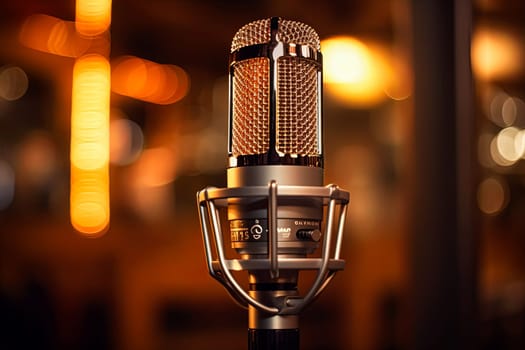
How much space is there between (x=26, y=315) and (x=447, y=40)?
2178mm

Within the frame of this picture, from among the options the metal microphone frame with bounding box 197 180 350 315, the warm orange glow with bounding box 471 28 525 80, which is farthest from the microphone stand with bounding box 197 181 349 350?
the warm orange glow with bounding box 471 28 525 80

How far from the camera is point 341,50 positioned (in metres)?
3.81

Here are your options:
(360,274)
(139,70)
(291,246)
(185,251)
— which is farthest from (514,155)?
(291,246)

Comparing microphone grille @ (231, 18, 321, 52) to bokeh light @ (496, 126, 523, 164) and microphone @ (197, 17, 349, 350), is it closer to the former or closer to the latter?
microphone @ (197, 17, 349, 350)

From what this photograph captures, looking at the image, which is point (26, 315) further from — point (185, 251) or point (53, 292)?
point (185, 251)

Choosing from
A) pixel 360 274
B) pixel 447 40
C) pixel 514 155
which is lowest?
pixel 360 274

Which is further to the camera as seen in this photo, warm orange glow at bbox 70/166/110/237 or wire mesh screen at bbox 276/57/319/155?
warm orange glow at bbox 70/166/110/237

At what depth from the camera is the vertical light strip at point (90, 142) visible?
380cm

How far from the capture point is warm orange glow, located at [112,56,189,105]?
4098mm

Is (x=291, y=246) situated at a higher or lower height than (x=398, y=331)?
higher

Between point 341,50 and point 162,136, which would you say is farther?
point 162,136

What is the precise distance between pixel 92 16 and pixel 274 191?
10.8 ft

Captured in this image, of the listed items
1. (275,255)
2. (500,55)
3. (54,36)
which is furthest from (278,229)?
(54,36)

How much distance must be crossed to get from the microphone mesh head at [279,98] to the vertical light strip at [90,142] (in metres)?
2.99
